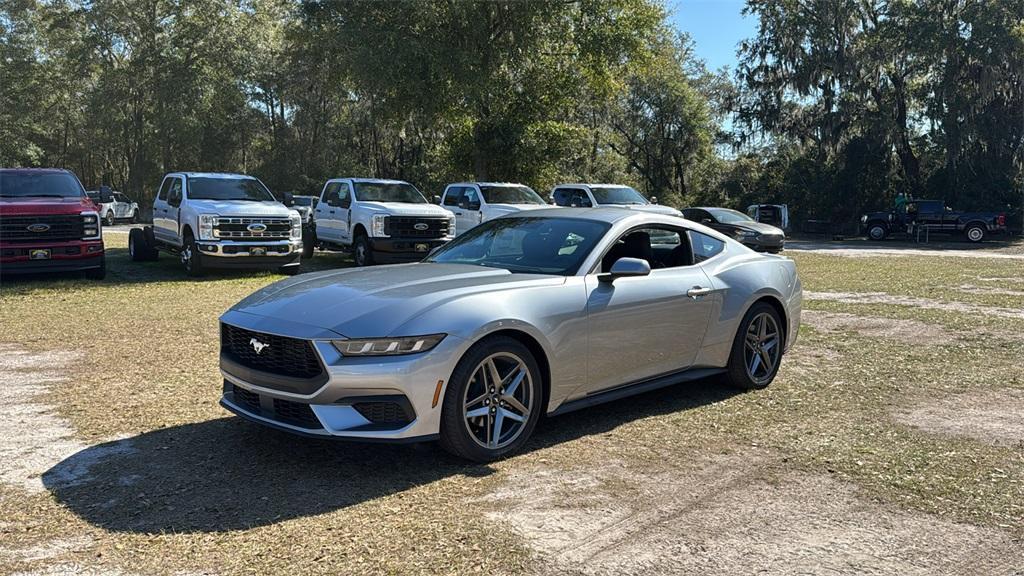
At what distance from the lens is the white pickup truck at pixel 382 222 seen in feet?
55.8

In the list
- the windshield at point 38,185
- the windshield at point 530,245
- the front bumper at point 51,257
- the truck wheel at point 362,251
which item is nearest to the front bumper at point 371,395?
the windshield at point 530,245

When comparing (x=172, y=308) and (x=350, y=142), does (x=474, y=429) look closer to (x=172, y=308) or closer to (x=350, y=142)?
(x=172, y=308)

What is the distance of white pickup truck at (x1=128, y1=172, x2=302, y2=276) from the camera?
14875 millimetres

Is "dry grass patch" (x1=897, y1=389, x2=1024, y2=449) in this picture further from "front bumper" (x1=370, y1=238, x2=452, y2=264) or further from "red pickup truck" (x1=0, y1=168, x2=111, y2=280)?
"red pickup truck" (x1=0, y1=168, x2=111, y2=280)

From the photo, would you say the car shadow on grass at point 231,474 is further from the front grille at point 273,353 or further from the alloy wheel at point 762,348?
the alloy wheel at point 762,348

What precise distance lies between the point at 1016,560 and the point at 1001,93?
119ft

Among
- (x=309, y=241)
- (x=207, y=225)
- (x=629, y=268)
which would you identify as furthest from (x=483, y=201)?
(x=629, y=268)

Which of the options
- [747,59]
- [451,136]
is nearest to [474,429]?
[451,136]

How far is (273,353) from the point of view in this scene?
4691mm

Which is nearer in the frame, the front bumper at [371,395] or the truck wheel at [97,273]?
the front bumper at [371,395]

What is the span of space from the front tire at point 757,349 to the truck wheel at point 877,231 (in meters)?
31.3

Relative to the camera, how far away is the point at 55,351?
8.14 metres

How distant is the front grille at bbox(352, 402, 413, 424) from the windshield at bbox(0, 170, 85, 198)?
11863 millimetres

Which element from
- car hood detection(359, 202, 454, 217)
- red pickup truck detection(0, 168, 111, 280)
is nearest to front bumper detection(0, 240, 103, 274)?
red pickup truck detection(0, 168, 111, 280)
